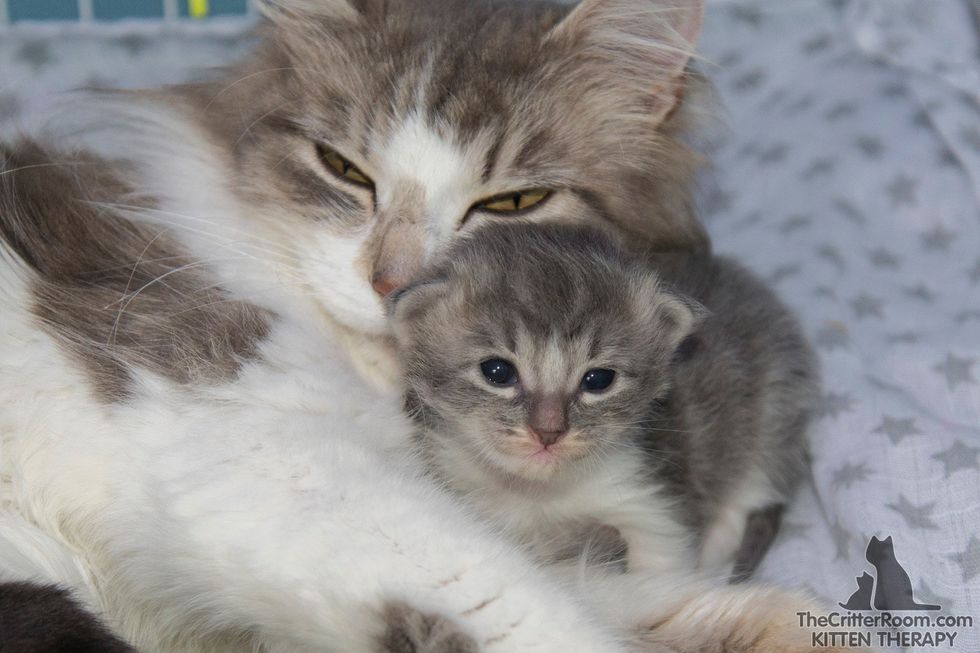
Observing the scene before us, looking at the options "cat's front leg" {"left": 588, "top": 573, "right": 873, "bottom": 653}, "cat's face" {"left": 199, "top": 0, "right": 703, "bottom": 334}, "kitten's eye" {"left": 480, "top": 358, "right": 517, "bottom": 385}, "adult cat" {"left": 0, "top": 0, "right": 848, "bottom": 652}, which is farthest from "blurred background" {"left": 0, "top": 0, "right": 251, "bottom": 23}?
"cat's front leg" {"left": 588, "top": 573, "right": 873, "bottom": 653}

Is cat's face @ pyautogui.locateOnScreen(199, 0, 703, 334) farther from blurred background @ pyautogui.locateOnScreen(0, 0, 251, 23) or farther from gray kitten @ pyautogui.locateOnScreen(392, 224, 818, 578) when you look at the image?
blurred background @ pyautogui.locateOnScreen(0, 0, 251, 23)

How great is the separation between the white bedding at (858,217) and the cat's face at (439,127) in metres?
0.17

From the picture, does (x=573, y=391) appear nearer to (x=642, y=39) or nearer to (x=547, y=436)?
(x=547, y=436)

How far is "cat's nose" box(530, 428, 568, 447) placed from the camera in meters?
1.47

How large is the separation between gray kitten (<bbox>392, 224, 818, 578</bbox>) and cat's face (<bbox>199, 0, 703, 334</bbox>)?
3.8 inches

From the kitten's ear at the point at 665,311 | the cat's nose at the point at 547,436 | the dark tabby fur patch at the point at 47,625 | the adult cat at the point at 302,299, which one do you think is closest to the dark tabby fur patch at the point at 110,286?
the adult cat at the point at 302,299

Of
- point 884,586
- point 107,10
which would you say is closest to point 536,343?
point 884,586

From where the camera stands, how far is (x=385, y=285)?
1.55 metres

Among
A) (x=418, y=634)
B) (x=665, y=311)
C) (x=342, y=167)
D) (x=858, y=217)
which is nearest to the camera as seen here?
(x=418, y=634)

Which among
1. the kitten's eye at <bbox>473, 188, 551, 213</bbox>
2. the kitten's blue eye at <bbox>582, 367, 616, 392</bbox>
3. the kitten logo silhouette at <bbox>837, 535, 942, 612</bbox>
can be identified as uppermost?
the kitten's eye at <bbox>473, 188, 551, 213</bbox>

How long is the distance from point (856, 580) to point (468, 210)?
2.82 feet

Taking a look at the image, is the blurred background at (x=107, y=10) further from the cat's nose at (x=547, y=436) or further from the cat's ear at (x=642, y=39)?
the cat's nose at (x=547, y=436)

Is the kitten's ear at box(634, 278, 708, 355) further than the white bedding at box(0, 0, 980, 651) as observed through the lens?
No

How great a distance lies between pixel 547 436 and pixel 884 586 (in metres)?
0.64
